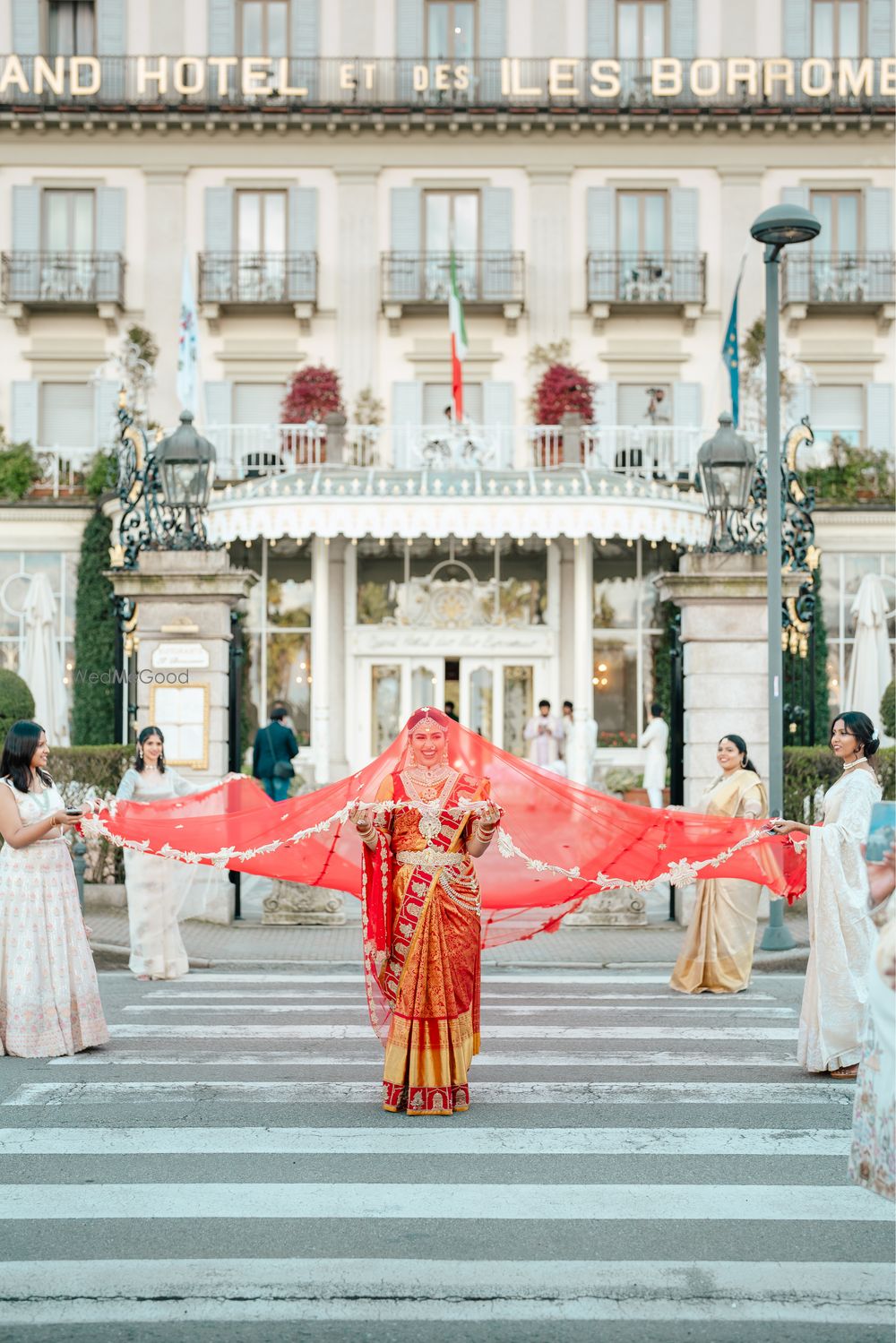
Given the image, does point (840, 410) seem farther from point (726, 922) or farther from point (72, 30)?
point (726, 922)

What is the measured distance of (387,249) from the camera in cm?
3481

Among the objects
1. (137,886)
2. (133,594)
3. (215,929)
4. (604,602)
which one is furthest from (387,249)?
(137,886)

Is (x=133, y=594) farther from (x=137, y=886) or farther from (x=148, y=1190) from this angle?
(x=148, y=1190)

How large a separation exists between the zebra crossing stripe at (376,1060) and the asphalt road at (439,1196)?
0.03 m

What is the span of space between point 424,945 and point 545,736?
16386mm

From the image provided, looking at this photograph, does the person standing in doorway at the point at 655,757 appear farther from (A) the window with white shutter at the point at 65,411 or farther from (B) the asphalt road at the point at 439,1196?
(A) the window with white shutter at the point at 65,411

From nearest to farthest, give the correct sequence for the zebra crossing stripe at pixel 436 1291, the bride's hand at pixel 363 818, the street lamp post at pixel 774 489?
the zebra crossing stripe at pixel 436 1291
the bride's hand at pixel 363 818
the street lamp post at pixel 774 489

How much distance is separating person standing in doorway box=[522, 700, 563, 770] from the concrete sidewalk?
27.1ft

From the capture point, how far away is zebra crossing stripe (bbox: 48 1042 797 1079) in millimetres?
8945

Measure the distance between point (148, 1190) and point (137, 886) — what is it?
237 inches

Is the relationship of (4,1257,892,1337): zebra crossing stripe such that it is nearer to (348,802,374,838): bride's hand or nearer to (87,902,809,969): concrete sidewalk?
(348,802,374,838): bride's hand

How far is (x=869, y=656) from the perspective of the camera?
22.7 meters

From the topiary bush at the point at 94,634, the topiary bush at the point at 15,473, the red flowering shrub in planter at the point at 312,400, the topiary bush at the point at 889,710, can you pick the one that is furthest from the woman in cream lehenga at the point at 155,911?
the topiary bush at the point at 15,473

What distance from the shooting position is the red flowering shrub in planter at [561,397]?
32.9 metres
